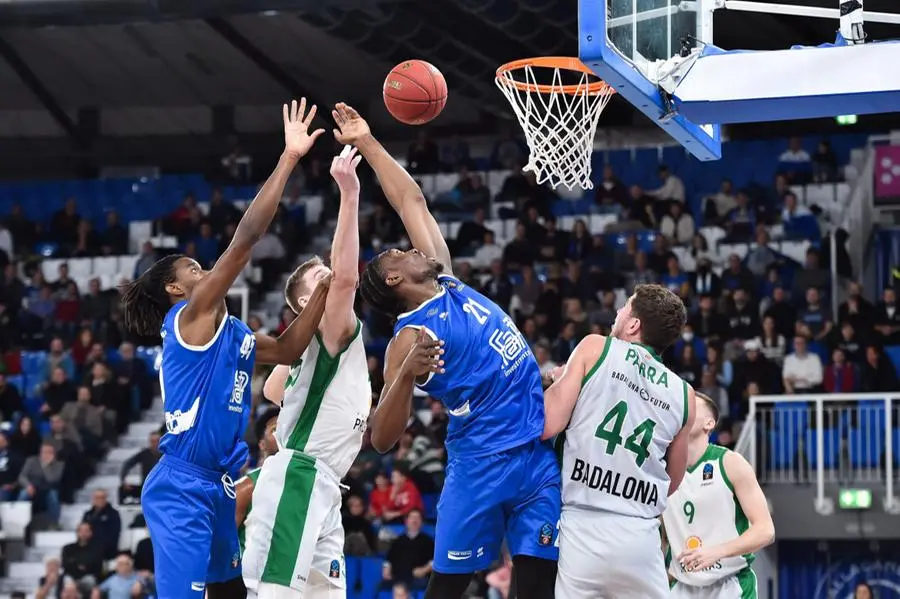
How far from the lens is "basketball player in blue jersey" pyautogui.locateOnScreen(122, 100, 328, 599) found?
5.87m

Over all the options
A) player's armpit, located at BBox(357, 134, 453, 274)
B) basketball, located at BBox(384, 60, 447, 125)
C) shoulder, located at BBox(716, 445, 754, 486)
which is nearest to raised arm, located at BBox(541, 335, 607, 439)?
player's armpit, located at BBox(357, 134, 453, 274)

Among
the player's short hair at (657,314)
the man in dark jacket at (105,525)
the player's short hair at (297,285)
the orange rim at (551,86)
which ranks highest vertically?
the orange rim at (551,86)

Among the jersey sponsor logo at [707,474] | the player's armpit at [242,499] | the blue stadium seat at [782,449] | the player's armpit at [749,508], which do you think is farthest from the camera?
the blue stadium seat at [782,449]

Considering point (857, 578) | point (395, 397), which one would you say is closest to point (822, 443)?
point (857, 578)

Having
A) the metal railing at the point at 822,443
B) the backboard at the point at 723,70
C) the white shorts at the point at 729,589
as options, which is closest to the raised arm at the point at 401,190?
the backboard at the point at 723,70

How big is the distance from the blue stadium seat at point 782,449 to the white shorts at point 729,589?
644 cm

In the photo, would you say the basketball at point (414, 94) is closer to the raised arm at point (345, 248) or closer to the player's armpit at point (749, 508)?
the raised arm at point (345, 248)

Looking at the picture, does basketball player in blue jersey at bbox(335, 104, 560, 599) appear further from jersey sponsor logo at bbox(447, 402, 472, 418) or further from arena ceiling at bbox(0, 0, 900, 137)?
arena ceiling at bbox(0, 0, 900, 137)

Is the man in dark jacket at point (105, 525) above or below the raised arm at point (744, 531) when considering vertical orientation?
below

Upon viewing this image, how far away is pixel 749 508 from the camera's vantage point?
298 inches

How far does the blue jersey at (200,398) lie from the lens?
6.05m

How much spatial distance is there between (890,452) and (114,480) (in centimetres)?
898

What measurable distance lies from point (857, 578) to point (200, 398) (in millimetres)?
10651

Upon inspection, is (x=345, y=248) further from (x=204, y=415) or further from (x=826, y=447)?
(x=826, y=447)
